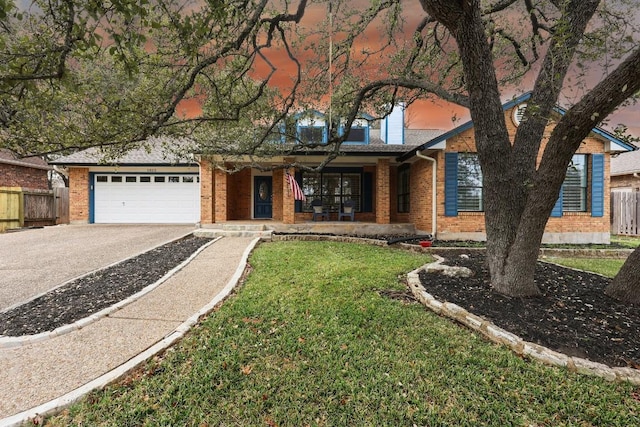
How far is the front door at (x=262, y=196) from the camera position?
14.6m

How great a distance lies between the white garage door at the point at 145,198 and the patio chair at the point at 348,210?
7293 mm

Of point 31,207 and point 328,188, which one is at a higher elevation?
point 328,188

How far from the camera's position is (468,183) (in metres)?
10.1

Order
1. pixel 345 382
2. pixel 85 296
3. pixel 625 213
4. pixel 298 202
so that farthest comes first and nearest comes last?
pixel 298 202 → pixel 625 213 → pixel 85 296 → pixel 345 382

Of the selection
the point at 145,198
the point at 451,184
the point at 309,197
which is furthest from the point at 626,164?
the point at 145,198

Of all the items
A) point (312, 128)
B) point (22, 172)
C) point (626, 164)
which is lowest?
point (22, 172)

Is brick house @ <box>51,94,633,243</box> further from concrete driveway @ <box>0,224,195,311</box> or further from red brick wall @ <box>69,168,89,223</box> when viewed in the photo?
concrete driveway @ <box>0,224,195,311</box>

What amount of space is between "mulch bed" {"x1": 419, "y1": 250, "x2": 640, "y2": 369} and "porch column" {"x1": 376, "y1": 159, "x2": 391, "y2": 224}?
6626 millimetres

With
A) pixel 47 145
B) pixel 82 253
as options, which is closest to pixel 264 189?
pixel 82 253

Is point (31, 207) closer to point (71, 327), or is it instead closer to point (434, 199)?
point (71, 327)

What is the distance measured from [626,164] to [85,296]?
22.5 meters

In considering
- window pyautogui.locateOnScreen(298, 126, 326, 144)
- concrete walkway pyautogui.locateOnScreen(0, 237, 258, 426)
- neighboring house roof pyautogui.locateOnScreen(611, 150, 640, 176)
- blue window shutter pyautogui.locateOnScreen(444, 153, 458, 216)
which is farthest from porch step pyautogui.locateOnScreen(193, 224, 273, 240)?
neighboring house roof pyautogui.locateOnScreen(611, 150, 640, 176)

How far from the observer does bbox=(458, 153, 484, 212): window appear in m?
10.1

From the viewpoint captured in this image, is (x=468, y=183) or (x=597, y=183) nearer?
(x=597, y=183)
